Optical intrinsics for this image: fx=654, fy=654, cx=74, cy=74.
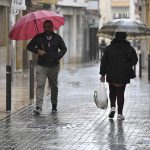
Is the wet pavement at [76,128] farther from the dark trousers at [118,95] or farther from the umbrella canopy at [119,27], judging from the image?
the umbrella canopy at [119,27]

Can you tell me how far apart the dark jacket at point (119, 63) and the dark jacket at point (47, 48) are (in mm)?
1144

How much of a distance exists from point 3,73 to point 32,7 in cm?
939

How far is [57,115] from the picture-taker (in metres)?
13.7

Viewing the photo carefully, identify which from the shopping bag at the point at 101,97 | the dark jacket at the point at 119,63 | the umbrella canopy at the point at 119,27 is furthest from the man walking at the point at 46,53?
the umbrella canopy at the point at 119,27

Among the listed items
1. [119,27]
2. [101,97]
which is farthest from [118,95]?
[119,27]

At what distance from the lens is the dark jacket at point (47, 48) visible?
1386cm

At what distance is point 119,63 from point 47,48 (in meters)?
1.69

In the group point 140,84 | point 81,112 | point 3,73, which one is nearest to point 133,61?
point 81,112

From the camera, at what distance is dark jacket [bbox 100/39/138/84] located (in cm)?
1305

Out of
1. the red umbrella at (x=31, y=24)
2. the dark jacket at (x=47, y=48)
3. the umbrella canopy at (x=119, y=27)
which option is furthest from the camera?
the umbrella canopy at (x=119, y=27)

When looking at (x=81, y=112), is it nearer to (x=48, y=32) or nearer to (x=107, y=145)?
(x=48, y=32)

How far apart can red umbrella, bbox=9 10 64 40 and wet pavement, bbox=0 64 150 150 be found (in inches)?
66.6

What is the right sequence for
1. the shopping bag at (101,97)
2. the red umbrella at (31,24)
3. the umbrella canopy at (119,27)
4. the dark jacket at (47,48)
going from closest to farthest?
the shopping bag at (101,97) → the dark jacket at (47,48) → the red umbrella at (31,24) → the umbrella canopy at (119,27)

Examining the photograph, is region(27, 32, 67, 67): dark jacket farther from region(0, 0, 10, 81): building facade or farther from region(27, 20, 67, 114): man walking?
region(0, 0, 10, 81): building facade
